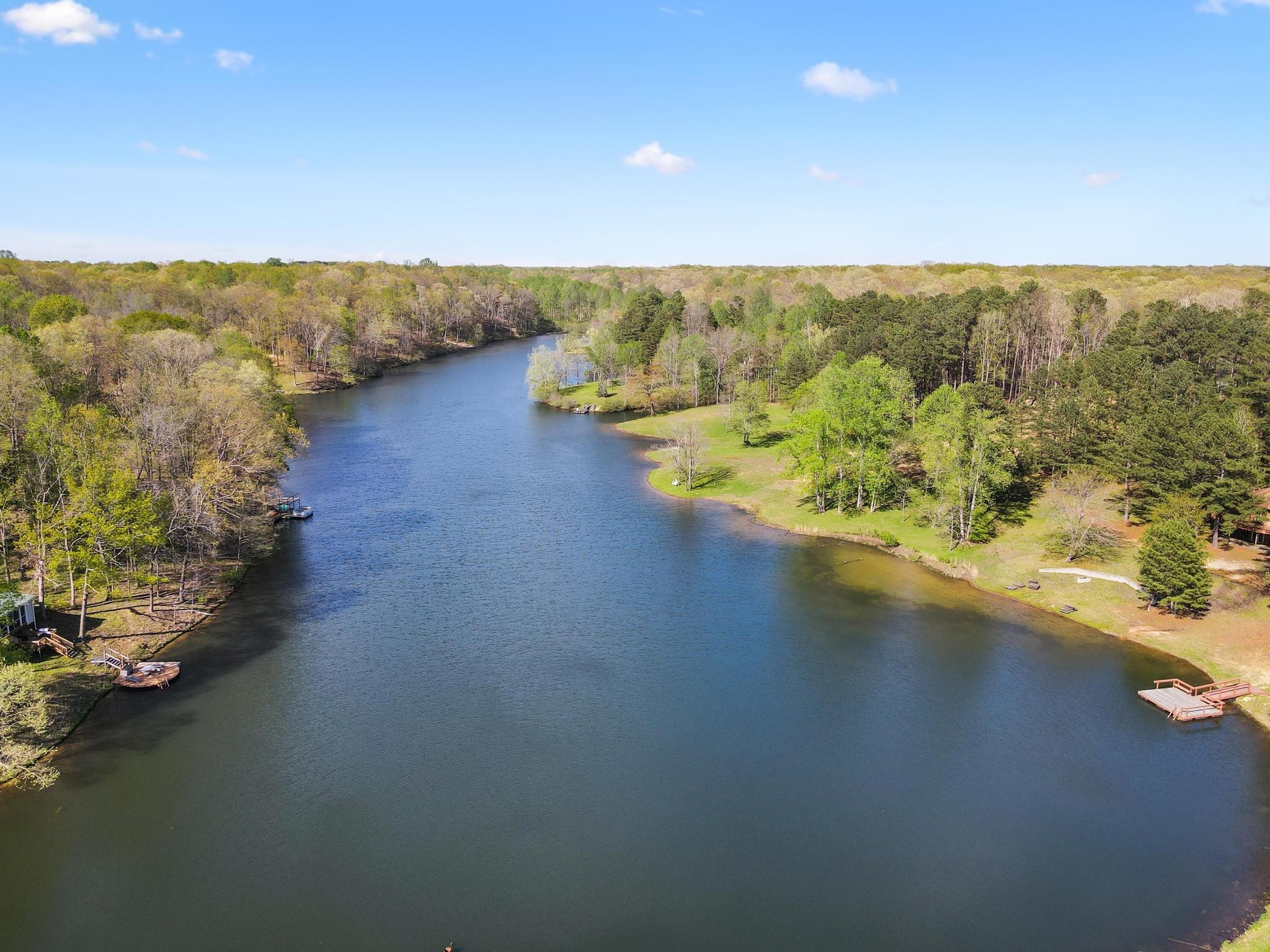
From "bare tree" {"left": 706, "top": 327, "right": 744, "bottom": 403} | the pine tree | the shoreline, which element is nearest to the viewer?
the shoreline

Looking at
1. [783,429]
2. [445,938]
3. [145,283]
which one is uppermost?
[145,283]

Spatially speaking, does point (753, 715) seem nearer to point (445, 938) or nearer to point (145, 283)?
point (445, 938)

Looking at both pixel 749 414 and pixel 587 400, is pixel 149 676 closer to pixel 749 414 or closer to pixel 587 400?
pixel 749 414

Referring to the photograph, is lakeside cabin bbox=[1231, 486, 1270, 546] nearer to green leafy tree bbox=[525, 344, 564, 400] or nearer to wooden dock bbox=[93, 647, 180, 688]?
wooden dock bbox=[93, 647, 180, 688]

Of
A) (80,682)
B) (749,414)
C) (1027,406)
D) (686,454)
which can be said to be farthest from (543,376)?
(80,682)

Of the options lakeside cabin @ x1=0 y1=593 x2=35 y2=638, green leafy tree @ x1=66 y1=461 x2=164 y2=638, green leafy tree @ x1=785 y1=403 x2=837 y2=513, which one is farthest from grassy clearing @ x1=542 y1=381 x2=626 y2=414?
lakeside cabin @ x1=0 y1=593 x2=35 y2=638

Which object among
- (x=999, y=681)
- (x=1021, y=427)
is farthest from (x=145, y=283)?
(x=999, y=681)

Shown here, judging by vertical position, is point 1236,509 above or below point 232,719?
above
